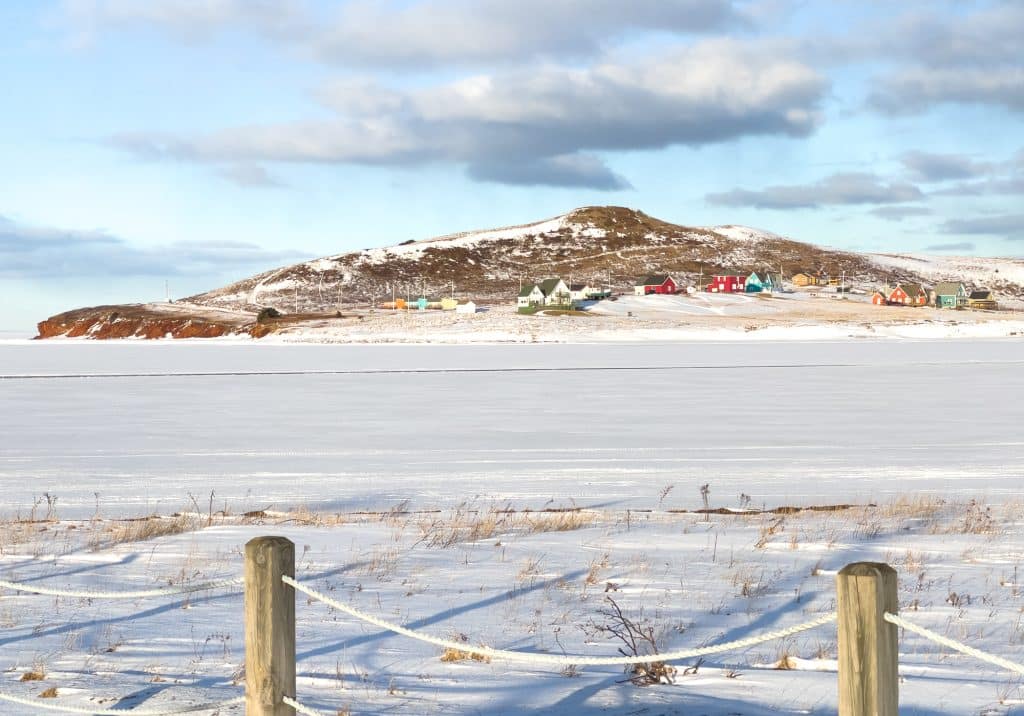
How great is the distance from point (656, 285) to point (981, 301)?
5174 centimetres

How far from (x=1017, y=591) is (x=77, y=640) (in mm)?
8586

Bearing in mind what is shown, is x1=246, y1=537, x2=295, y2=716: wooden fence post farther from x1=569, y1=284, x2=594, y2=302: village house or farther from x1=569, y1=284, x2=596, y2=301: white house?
x1=569, y1=284, x2=596, y2=301: white house

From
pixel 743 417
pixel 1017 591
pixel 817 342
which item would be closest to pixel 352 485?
pixel 1017 591

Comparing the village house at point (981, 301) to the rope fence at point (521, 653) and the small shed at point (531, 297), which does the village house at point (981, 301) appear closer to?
the small shed at point (531, 297)

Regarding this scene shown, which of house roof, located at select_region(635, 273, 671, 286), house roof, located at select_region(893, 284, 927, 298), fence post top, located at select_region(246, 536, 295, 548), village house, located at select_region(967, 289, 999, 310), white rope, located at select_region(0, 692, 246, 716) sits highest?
house roof, located at select_region(635, 273, 671, 286)

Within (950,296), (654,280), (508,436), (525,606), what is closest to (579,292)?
(654,280)

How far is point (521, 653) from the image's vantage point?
18.5 feet

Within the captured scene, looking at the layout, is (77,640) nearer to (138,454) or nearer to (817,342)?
(138,454)

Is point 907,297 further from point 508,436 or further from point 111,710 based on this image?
point 111,710

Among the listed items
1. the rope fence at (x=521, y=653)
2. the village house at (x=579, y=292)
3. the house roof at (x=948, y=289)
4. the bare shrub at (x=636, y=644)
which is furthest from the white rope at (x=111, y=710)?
the house roof at (x=948, y=289)

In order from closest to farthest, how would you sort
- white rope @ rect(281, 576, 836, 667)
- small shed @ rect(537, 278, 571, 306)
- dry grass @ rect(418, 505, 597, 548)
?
white rope @ rect(281, 576, 836, 667) → dry grass @ rect(418, 505, 597, 548) → small shed @ rect(537, 278, 571, 306)

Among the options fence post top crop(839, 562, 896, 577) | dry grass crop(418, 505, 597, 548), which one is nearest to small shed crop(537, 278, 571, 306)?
dry grass crop(418, 505, 597, 548)

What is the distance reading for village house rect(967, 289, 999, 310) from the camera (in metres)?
162

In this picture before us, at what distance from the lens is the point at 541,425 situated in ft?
93.6
